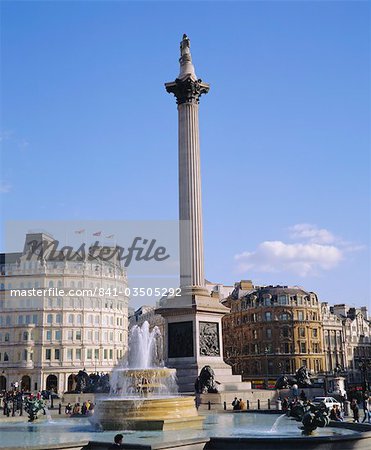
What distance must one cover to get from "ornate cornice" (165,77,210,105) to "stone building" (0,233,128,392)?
47975 mm

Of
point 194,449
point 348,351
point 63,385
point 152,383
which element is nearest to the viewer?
point 194,449

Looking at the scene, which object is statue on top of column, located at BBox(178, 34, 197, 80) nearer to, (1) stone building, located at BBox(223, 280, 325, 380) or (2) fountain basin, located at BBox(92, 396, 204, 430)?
(2) fountain basin, located at BBox(92, 396, 204, 430)

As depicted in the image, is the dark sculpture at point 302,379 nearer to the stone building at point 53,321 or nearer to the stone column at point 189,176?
the stone column at point 189,176

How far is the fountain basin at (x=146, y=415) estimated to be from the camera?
21125 mm

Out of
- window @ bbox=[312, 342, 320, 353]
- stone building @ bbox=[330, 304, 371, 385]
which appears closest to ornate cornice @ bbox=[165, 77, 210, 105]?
window @ bbox=[312, 342, 320, 353]

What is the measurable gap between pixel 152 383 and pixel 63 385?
62697mm

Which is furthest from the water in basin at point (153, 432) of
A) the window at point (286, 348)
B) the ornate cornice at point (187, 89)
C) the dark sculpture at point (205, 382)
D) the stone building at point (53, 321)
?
the window at point (286, 348)

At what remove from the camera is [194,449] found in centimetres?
1565

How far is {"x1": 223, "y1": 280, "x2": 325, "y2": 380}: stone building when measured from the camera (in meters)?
88.0

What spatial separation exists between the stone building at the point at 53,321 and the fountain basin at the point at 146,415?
63458mm

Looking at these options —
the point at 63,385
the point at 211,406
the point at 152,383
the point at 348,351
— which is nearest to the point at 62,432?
the point at 152,383

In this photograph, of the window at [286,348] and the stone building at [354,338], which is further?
the stone building at [354,338]

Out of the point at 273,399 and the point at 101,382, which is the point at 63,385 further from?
the point at 273,399

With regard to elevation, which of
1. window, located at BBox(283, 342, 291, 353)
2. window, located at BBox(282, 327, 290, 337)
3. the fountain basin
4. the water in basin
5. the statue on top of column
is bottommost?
the water in basin
